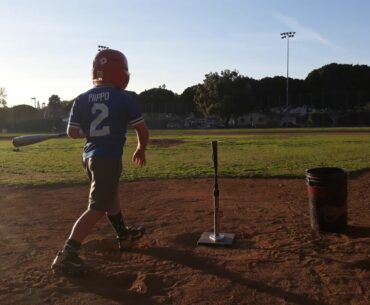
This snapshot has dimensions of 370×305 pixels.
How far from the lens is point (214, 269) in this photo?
4.55 m

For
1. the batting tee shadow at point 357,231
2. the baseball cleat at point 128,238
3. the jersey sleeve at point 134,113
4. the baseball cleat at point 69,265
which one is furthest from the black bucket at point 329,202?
the baseball cleat at point 69,265

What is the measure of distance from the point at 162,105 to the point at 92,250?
313 ft

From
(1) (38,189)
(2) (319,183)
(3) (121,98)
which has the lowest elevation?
(1) (38,189)

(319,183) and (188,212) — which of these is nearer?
(319,183)

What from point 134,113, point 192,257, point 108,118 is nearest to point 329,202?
point 192,257

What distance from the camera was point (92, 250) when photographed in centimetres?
525

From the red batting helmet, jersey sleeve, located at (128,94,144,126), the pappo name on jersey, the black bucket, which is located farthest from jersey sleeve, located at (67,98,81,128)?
the black bucket

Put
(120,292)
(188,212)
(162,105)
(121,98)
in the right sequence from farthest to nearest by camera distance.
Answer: (162,105) < (188,212) < (121,98) < (120,292)

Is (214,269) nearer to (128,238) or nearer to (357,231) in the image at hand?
(128,238)

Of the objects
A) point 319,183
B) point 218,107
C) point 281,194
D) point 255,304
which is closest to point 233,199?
point 281,194

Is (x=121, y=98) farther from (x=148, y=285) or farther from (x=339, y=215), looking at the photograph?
(x=339, y=215)

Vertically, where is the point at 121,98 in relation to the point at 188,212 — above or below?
above

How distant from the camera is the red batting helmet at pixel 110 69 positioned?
16.1 feet

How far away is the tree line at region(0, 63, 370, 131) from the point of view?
254 feet
